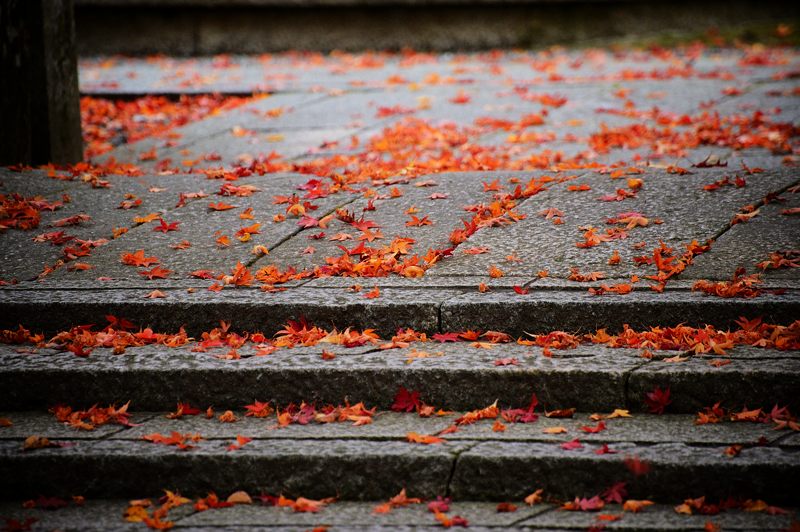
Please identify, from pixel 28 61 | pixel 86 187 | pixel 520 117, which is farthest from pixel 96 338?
pixel 520 117

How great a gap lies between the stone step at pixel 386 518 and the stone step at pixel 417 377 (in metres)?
0.44

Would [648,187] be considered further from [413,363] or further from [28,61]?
[28,61]

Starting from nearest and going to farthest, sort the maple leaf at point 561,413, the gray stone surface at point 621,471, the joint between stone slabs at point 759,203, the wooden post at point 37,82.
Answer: the gray stone surface at point 621,471, the maple leaf at point 561,413, the joint between stone slabs at point 759,203, the wooden post at point 37,82

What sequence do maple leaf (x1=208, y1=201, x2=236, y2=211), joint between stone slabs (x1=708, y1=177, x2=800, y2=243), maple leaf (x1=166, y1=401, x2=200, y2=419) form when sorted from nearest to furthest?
maple leaf (x1=166, y1=401, x2=200, y2=419)
joint between stone slabs (x1=708, y1=177, x2=800, y2=243)
maple leaf (x1=208, y1=201, x2=236, y2=211)

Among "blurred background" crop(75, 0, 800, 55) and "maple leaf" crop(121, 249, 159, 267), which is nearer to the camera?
"maple leaf" crop(121, 249, 159, 267)

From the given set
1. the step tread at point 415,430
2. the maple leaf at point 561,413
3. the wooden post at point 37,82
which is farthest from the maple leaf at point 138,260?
the maple leaf at point 561,413

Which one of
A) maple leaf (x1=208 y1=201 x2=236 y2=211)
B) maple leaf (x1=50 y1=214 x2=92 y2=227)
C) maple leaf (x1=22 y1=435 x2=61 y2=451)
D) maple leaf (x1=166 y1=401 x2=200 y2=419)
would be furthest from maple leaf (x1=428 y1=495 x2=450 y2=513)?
maple leaf (x1=50 y1=214 x2=92 y2=227)

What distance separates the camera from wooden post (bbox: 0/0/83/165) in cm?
528

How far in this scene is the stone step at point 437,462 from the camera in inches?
112

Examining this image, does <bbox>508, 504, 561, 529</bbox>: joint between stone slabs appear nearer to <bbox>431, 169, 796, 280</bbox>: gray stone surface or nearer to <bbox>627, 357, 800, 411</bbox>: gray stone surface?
<bbox>627, 357, 800, 411</bbox>: gray stone surface

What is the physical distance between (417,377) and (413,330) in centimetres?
40

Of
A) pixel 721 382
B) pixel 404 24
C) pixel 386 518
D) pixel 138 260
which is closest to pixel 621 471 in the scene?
pixel 721 382

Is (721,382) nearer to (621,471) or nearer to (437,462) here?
(621,471)

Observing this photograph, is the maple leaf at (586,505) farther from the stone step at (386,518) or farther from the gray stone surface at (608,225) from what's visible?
the gray stone surface at (608,225)
